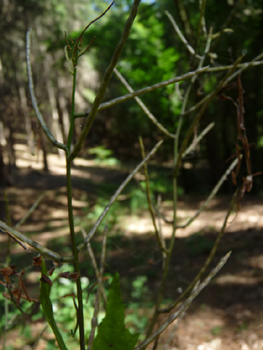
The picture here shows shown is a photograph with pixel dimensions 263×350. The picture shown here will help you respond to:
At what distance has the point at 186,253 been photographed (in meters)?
5.61

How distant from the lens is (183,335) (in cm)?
327

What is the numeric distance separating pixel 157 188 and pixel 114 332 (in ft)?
29.9

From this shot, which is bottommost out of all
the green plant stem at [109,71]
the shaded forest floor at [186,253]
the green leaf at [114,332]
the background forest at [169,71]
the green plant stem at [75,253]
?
the shaded forest floor at [186,253]

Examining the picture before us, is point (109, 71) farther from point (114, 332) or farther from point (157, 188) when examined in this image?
point (157, 188)

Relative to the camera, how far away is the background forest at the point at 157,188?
0.75 m

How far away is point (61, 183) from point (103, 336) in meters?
12.7

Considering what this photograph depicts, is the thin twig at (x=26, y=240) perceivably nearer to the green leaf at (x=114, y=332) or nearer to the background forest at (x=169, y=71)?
the green leaf at (x=114, y=332)

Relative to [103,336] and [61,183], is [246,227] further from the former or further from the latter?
[61,183]

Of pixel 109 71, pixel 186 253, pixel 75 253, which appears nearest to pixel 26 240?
pixel 75 253

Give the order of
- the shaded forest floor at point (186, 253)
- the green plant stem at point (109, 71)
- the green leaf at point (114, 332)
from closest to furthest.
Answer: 1. the green plant stem at point (109, 71)
2. the green leaf at point (114, 332)
3. the shaded forest floor at point (186, 253)

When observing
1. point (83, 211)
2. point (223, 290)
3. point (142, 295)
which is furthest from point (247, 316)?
point (83, 211)

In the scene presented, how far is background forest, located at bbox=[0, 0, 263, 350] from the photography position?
75 cm

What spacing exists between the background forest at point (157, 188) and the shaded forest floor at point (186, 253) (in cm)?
3

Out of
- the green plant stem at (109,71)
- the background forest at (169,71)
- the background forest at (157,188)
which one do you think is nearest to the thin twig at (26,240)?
the background forest at (157,188)
